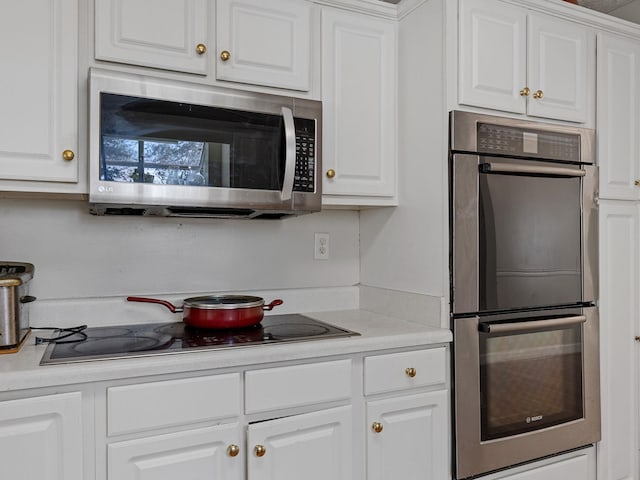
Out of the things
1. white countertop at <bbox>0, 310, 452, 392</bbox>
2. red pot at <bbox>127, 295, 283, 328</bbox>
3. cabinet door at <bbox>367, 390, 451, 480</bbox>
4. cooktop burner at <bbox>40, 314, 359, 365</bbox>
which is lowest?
cabinet door at <bbox>367, 390, 451, 480</bbox>

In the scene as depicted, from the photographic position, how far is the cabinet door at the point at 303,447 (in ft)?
4.71

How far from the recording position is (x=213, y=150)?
1.62 metres

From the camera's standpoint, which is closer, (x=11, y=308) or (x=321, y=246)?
(x=11, y=308)

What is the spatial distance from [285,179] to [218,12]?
2.04ft

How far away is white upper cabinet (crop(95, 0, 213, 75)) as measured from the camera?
1545 millimetres

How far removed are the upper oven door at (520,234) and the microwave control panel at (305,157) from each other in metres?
0.51

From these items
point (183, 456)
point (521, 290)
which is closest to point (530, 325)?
point (521, 290)

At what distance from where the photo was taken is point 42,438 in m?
1.22

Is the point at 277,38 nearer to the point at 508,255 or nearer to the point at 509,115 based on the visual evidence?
the point at 509,115

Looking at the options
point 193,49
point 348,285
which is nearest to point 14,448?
point 193,49

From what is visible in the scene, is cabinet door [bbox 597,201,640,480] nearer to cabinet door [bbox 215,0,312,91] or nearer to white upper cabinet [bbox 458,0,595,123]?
white upper cabinet [bbox 458,0,595,123]

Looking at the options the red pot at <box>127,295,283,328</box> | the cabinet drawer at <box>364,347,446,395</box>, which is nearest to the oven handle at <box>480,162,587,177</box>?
the cabinet drawer at <box>364,347,446,395</box>

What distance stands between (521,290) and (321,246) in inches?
33.9

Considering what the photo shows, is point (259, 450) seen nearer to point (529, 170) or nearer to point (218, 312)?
point (218, 312)
